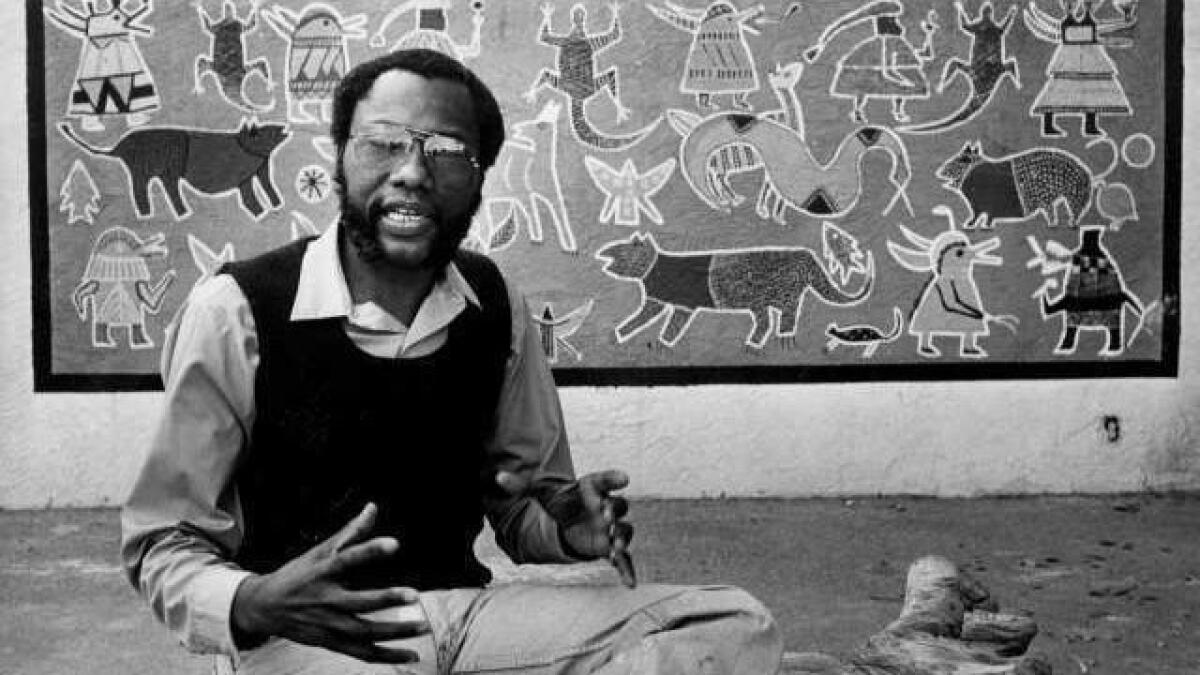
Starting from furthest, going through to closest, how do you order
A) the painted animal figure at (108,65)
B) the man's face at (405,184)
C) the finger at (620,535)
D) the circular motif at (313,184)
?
the circular motif at (313,184), the painted animal figure at (108,65), the man's face at (405,184), the finger at (620,535)

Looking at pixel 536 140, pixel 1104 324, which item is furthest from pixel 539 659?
pixel 1104 324

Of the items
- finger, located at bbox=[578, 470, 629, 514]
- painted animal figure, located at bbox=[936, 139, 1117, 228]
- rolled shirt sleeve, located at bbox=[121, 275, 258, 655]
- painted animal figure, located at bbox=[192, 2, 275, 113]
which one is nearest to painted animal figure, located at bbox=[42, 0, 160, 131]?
painted animal figure, located at bbox=[192, 2, 275, 113]

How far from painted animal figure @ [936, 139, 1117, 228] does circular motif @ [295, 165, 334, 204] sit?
2.77m

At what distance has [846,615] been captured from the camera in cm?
499

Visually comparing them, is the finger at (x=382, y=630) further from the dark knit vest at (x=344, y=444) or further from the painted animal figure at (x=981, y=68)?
the painted animal figure at (x=981, y=68)

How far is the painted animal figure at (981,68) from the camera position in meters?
6.77

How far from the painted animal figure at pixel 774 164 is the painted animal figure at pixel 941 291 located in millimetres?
367

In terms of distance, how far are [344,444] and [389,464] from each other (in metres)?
0.09

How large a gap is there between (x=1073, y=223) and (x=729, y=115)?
1661mm

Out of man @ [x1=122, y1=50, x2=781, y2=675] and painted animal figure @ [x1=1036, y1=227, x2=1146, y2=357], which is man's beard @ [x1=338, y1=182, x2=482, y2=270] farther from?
painted animal figure @ [x1=1036, y1=227, x2=1146, y2=357]

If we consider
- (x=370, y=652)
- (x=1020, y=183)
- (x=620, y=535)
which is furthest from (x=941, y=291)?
(x=370, y=652)

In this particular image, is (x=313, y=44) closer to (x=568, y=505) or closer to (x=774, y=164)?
(x=774, y=164)

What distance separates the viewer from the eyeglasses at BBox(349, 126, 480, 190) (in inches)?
108

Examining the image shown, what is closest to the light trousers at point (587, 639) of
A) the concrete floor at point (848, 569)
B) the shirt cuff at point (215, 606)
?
the shirt cuff at point (215, 606)
